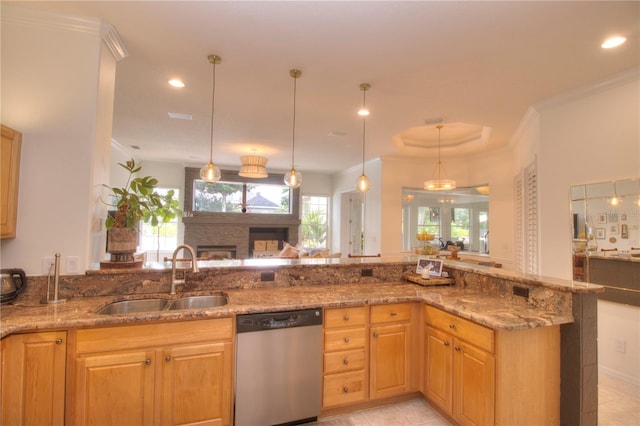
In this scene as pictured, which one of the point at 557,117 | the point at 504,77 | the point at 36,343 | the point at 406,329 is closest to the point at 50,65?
the point at 36,343

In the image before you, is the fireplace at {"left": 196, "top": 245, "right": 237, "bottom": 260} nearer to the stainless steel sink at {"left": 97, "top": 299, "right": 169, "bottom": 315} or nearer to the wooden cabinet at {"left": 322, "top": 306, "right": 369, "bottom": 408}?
the stainless steel sink at {"left": 97, "top": 299, "right": 169, "bottom": 315}

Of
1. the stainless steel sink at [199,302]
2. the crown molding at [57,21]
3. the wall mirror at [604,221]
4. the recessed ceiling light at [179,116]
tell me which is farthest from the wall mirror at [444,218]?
the crown molding at [57,21]

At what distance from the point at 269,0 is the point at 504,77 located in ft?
7.57

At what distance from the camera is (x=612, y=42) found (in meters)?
2.32

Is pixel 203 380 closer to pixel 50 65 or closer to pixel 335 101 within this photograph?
pixel 50 65

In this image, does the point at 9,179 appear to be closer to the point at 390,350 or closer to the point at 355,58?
the point at 355,58

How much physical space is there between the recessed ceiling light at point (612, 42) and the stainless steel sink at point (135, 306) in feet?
12.9

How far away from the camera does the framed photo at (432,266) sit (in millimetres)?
2910

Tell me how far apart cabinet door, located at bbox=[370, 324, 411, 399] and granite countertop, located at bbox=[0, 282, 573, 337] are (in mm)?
248

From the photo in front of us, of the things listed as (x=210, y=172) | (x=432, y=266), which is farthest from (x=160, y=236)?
(x=432, y=266)

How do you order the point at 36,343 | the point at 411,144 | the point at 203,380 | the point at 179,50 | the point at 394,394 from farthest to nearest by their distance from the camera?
the point at 411,144 → the point at 179,50 → the point at 394,394 → the point at 203,380 → the point at 36,343

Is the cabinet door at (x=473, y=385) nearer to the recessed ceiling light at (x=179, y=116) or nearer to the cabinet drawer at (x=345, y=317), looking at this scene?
the cabinet drawer at (x=345, y=317)

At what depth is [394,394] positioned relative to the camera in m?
2.36

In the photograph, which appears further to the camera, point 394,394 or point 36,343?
point 394,394
